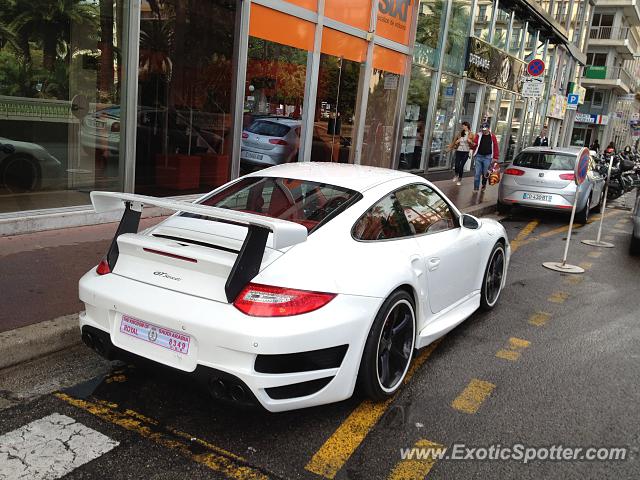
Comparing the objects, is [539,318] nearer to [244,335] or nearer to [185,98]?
[244,335]

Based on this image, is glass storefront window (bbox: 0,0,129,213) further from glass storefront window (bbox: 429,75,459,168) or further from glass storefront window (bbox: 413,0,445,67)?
glass storefront window (bbox: 429,75,459,168)

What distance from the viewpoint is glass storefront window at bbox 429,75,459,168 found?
54.9 feet

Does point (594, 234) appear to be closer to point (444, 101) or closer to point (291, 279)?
point (444, 101)

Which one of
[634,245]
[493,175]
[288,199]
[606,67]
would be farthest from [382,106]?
[606,67]

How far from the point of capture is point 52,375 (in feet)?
11.8

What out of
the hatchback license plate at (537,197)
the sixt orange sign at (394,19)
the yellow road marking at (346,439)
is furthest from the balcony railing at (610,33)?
the yellow road marking at (346,439)

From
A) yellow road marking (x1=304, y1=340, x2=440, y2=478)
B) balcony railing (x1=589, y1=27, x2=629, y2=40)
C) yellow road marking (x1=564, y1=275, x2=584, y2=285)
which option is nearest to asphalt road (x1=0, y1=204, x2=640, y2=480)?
A: yellow road marking (x1=304, y1=340, x2=440, y2=478)

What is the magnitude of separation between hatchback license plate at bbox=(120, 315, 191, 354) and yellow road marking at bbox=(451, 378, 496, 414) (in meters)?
1.73

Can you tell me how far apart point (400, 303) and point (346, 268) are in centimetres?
54

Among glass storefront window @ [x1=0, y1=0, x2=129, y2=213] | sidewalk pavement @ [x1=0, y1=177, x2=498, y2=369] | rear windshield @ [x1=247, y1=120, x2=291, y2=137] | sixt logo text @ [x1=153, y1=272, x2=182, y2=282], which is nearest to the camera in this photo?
sixt logo text @ [x1=153, y1=272, x2=182, y2=282]

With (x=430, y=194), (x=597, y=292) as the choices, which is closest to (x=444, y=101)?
(x=597, y=292)

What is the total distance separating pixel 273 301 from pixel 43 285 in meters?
2.87

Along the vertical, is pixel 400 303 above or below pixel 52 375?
above

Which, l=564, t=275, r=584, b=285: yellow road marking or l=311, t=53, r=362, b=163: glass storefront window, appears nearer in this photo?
l=564, t=275, r=584, b=285: yellow road marking
